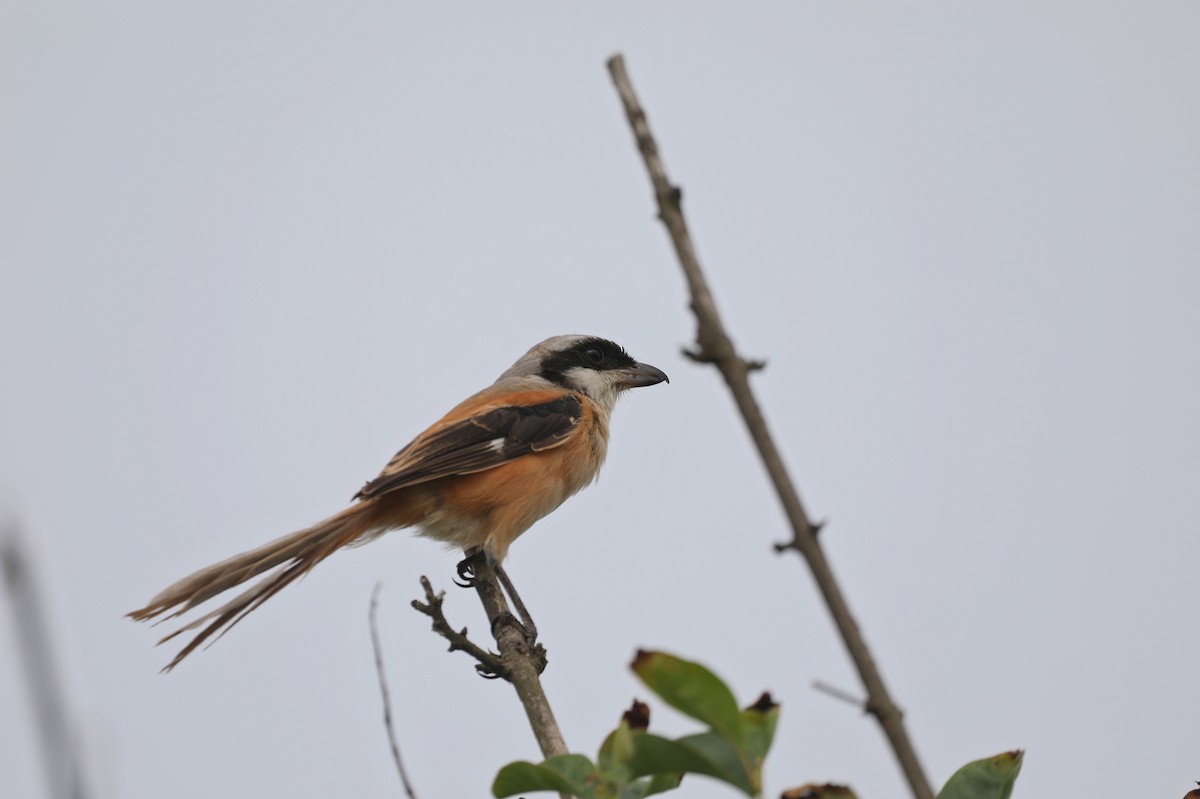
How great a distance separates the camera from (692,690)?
1303 millimetres

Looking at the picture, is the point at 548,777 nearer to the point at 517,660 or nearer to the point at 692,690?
the point at 692,690

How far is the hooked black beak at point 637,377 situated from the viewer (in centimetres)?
629

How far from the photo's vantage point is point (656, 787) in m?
1.62

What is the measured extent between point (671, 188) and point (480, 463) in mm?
3964

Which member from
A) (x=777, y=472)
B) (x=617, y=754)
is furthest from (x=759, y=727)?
(x=777, y=472)

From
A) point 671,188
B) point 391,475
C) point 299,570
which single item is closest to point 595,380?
point 391,475

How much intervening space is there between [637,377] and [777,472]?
530 cm

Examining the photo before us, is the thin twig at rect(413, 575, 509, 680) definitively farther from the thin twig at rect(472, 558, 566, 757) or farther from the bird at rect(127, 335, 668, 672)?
the bird at rect(127, 335, 668, 672)

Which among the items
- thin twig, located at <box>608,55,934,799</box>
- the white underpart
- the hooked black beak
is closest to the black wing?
the white underpart

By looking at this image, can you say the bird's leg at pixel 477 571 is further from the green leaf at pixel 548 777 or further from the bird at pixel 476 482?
the green leaf at pixel 548 777

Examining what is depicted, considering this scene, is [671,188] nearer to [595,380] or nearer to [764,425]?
[764,425]

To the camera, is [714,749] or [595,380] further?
[595,380]

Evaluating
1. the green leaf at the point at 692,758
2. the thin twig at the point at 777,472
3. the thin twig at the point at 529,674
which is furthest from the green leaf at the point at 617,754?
the thin twig at the point at 529,674

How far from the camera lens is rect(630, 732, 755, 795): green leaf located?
4.41 ft
